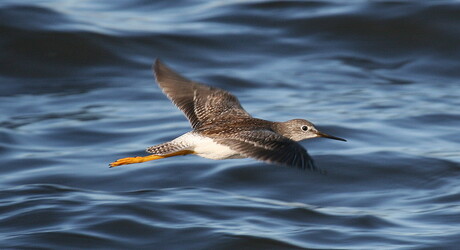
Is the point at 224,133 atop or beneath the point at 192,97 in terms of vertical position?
beneath

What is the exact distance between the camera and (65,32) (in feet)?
47.4

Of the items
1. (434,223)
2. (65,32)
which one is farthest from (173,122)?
(434,223)

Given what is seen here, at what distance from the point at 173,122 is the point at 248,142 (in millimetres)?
5852

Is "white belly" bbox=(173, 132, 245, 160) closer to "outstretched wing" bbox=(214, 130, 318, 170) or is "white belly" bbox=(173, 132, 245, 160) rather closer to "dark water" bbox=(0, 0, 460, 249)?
"outstretched wing" bbox=(214, 130, 318, 170)

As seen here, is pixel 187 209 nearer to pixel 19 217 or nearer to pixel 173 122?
pixel 19 217

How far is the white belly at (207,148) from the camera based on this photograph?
6.84 metres

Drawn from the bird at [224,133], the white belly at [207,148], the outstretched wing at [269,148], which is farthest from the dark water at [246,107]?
the outstretched wing at [269,148]

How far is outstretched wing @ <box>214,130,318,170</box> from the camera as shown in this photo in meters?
6.13

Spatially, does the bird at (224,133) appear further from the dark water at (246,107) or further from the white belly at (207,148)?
the dark water at (246,107)

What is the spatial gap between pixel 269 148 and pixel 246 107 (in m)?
6.26

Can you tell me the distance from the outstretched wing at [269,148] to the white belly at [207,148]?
6 centimetres

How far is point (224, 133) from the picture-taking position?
7062mm

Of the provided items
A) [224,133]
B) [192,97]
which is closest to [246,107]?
[192,97]

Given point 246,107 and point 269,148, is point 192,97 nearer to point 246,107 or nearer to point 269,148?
point 269,148
